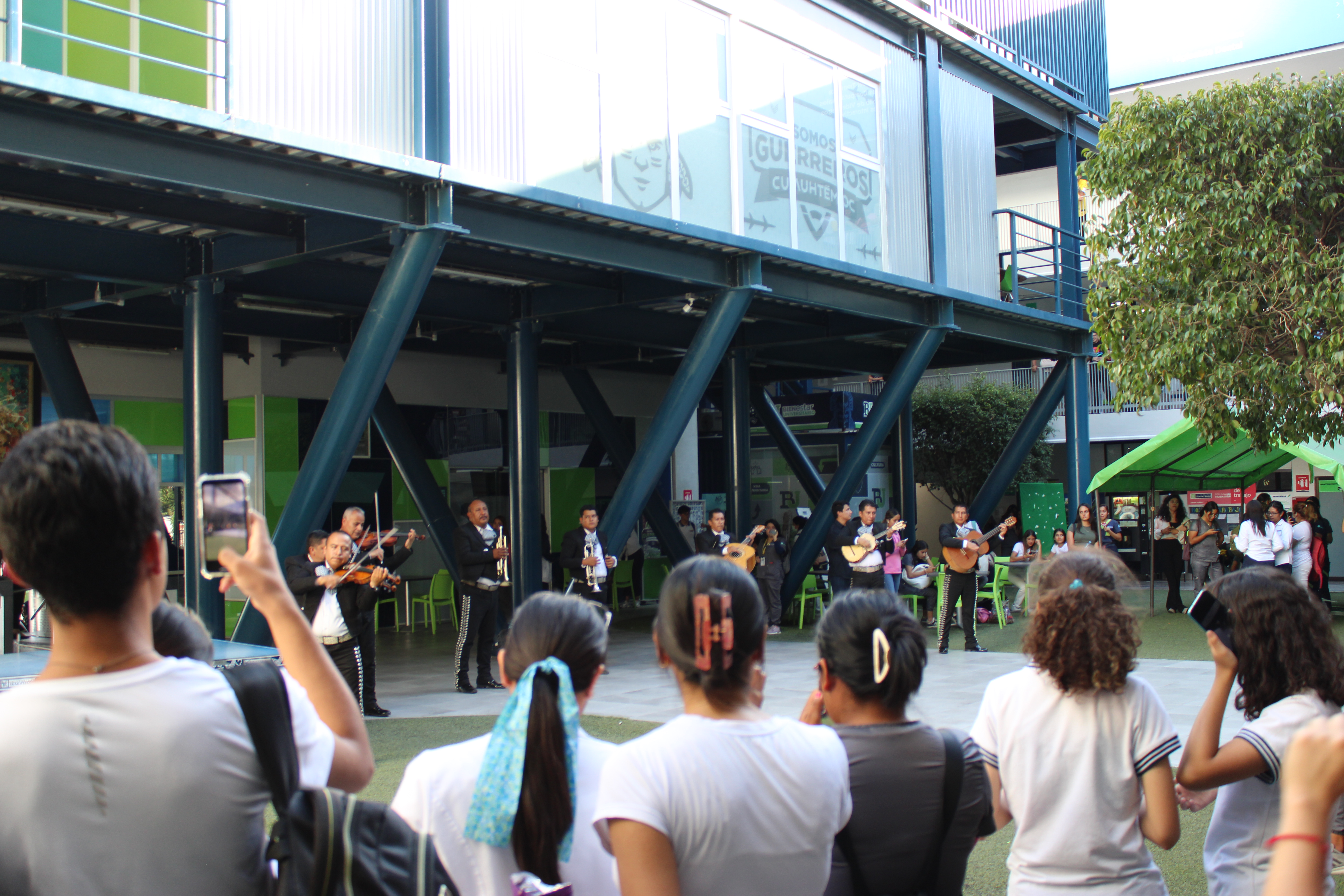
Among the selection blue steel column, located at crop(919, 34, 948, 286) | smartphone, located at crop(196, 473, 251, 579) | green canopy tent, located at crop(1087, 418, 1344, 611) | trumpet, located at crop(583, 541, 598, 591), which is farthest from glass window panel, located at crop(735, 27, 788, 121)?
smartphone, located at crop(196, 473, 251, 579)

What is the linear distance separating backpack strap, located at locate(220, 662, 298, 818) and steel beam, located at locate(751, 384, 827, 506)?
1691 centimetres

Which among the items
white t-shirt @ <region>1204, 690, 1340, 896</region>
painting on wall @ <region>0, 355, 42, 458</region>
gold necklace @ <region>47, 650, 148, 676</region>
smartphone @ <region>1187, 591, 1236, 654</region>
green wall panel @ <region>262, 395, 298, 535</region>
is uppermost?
painting on wall @ <region>0, 355, 42, 458</region>

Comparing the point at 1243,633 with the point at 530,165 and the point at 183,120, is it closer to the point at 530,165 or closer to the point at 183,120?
the point at 183,120

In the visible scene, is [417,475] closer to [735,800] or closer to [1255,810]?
[1255,810]

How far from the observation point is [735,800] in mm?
1968

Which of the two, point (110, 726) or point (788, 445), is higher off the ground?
point (788, 445)

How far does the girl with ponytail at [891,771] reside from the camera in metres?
2.21

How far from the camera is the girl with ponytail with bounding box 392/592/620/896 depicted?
2.00 m

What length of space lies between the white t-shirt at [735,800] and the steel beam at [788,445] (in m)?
16.4

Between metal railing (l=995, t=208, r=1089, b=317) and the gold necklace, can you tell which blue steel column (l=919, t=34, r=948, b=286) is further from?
the gold necklace

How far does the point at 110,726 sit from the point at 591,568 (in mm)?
9593

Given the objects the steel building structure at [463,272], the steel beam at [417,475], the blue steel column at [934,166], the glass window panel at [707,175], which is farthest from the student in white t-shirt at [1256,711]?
the blue steel column at [934,166]

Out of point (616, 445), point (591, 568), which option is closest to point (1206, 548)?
point (616, 445)

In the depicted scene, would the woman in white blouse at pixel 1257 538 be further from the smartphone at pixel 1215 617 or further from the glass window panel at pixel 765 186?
the smartphone at pixel 1215 617
